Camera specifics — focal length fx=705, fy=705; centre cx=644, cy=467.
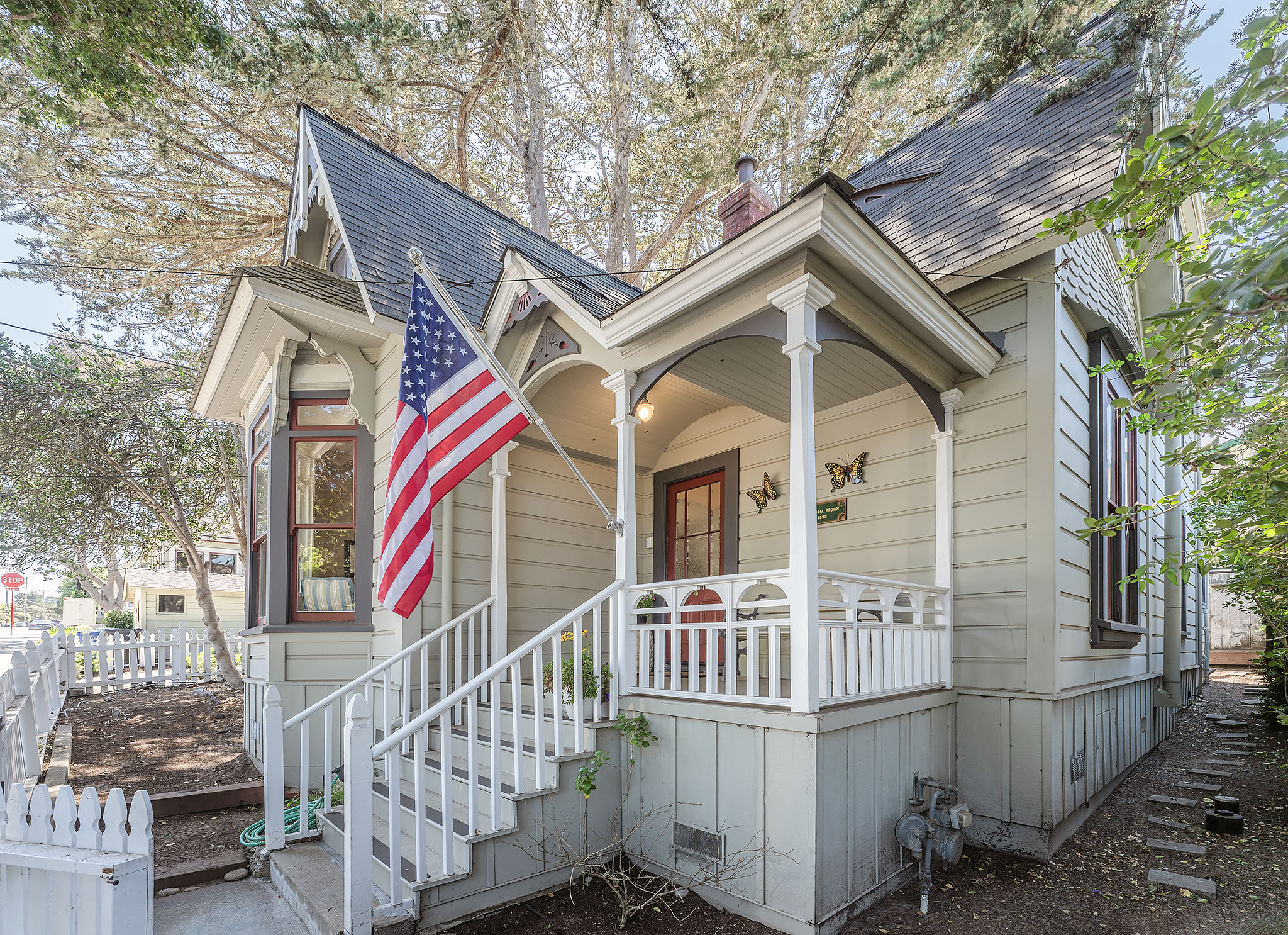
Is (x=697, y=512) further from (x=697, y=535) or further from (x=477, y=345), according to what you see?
(x=477, y=345)

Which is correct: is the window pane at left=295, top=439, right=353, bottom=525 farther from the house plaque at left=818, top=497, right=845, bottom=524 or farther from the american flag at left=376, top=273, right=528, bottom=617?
the house plaque at left=818, top=497, right=845, bottom=524

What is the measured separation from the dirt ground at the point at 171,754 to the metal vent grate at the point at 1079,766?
5190 millimetres

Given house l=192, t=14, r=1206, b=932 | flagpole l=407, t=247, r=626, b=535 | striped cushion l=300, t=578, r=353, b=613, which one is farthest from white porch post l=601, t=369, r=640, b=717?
striped cushion l=300, t=578, r=353, b=613

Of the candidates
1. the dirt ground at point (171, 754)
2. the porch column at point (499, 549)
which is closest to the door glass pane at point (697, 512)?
the porch column at point (499, 549)

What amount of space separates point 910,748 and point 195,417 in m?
12.5

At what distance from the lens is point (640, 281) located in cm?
1328

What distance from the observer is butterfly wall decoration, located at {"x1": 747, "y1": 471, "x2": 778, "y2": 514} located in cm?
583

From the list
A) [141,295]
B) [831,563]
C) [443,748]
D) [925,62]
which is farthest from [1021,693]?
[141,295]

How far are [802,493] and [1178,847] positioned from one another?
3.20 m

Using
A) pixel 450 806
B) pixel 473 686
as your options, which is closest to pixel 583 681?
pixel 473 686

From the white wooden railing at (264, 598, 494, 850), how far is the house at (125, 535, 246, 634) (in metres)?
19.1

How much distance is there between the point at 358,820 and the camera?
115 inches

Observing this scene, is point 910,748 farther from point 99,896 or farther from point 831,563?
point 99,896

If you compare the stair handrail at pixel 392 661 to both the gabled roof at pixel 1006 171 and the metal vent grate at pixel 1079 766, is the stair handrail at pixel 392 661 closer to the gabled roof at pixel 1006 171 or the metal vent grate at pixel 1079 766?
the gabled roof at pixel 1006 171
